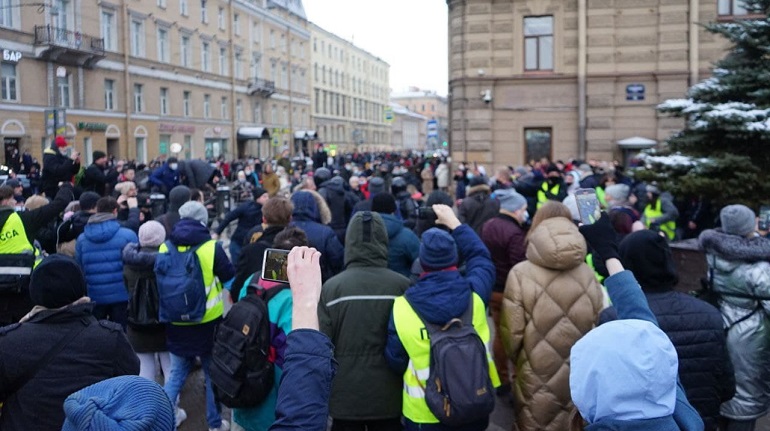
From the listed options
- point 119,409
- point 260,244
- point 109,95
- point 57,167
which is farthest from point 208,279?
point 109,95

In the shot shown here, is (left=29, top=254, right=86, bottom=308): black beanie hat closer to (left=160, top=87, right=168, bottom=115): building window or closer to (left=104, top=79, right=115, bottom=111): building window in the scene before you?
(left=104, top=79, right=115, bottom=111): building window

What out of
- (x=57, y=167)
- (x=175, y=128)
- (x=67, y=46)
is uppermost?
(x=67, y=46)

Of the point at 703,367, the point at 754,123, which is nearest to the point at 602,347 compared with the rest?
the point at 703,367

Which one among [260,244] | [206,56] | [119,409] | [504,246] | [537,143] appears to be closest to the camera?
[119,409]

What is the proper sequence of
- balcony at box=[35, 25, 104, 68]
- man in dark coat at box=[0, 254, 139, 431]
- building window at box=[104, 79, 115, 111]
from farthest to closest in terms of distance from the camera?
building window at box=[104, 79, 115, 111], balcony at box=[35, 25, 104, 68], man in dark coat at box=[0, 254, 139, 431]

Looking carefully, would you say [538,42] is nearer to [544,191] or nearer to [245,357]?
[544,191]

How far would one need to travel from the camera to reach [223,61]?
48.7m

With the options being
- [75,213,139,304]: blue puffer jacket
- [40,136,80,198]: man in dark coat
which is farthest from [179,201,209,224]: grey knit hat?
[40,136,80,198]: man in dark coat

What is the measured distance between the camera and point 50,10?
3088 centimetres

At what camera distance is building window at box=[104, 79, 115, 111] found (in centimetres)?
3575

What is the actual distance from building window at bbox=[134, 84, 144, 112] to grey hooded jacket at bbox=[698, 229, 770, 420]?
3783 centimetres

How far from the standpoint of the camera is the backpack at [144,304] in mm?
5586

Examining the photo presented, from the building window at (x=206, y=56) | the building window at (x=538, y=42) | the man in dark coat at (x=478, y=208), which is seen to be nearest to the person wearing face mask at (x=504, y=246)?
the man in dark coat at (x=478, y=208)

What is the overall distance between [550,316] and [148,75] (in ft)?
128
